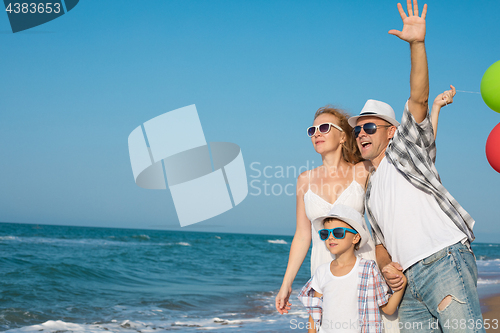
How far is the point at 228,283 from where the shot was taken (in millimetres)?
12867

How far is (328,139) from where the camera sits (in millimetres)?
3199

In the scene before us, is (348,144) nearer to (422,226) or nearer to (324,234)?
(324,234)

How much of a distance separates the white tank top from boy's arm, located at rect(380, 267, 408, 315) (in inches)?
22.9

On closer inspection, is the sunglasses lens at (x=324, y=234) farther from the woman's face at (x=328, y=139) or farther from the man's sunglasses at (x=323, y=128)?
the man's sunglasses at (x=323, y=128)

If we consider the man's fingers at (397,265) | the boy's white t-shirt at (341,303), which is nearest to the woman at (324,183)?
the boy's white t-shirt at (341,303)

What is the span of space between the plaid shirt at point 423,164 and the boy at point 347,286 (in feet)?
1.74

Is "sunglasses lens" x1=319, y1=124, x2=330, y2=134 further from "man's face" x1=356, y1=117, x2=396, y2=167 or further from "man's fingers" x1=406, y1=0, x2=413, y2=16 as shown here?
"man's fingers" x1=406, y1=0, x2=413, y2=16

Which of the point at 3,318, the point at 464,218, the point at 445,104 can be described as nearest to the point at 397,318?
the point at 464,218

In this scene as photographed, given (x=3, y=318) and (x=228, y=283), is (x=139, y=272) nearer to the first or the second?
(x=228, y=283)

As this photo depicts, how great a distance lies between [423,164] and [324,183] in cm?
110

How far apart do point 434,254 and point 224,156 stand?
22.8ft

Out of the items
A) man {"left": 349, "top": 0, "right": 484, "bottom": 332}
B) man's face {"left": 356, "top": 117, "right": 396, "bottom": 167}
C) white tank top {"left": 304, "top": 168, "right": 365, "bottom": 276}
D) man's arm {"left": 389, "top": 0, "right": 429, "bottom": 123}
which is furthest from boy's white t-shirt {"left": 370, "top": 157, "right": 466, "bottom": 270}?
white tank top {"left": 304, "top": 168, "right": 365, "bottom": 276}

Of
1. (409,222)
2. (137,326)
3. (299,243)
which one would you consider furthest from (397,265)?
(137,326)

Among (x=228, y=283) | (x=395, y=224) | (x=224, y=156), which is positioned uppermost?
(x=224, y=156)
